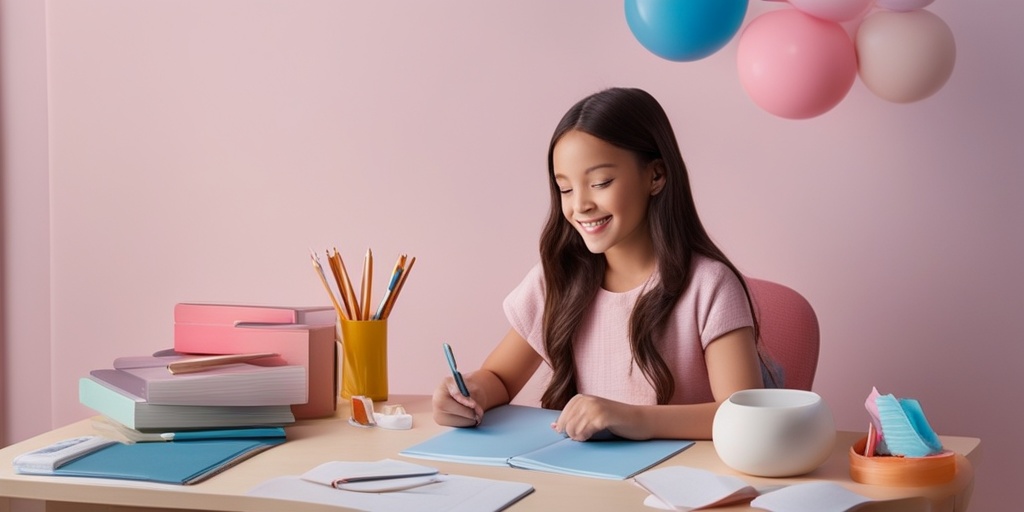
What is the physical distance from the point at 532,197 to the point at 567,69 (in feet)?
0.91

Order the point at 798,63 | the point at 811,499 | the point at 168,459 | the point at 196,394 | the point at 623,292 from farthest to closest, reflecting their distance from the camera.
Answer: the point at 798,63
the point at 623,292
the point at 196,394
the point at 168,459
the point at 811,499

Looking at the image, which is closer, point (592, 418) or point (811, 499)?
point (811, 499)

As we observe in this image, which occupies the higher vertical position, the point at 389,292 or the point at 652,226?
the point at 652,226

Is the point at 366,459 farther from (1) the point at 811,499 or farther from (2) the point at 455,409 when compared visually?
(1) the point at 811,499

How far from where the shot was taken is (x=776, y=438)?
4.14ft

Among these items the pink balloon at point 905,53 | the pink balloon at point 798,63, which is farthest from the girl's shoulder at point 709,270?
the pink balloon at point 905,53

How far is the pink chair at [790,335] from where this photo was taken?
1851mm

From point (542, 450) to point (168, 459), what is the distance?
18.3 inches

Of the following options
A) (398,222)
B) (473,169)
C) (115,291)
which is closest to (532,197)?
(473,169)

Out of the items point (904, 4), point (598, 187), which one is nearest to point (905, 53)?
point (904, 4)

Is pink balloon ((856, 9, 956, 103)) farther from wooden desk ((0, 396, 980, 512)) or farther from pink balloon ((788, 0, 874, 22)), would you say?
wooden desk ((0, 396, 980, 512))

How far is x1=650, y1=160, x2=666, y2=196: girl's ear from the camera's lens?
1723 millimetres

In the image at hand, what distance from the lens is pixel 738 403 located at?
53.4 inches

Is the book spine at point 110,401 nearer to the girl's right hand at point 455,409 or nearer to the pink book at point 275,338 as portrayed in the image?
the pink book at point 275,338
